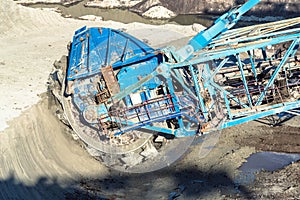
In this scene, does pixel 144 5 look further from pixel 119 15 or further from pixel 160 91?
pixel 160 91

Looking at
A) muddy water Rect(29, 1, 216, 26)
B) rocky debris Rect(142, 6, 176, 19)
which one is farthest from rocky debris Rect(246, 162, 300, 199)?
rocky debris Rect(142, 6, 176, 19)

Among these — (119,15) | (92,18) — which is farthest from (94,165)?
(119,15)

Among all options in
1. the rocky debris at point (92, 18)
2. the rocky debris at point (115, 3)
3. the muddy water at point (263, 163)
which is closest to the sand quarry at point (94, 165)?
the muddy water at point (263, 163)

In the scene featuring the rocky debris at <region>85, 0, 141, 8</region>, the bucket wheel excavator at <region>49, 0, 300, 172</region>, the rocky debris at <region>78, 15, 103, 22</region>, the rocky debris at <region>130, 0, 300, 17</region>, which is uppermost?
the rocky debris at <region>85, 0, 141, 8</region>

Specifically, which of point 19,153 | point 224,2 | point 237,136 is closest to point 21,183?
point 19,153

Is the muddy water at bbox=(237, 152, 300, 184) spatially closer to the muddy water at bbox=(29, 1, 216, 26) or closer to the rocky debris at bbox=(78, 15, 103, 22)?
the muddy water at bbox=(29, 1, 216, 26)

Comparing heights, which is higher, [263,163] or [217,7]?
[217,7]

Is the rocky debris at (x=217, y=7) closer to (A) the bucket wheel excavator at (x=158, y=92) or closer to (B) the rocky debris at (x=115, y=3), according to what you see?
(B) the rocky debris at (x=115, y=3)

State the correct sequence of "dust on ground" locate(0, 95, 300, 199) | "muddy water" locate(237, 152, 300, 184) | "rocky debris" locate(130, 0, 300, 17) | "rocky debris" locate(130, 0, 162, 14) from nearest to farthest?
"dust on ground" locate(0, 95, 300, 199)
"muddy water" locate(237, 152, 300, 184)
"rocky debris" locate(130, 0, 300, 17)
"rocky debris" locate(130, 0, 162, 14)
